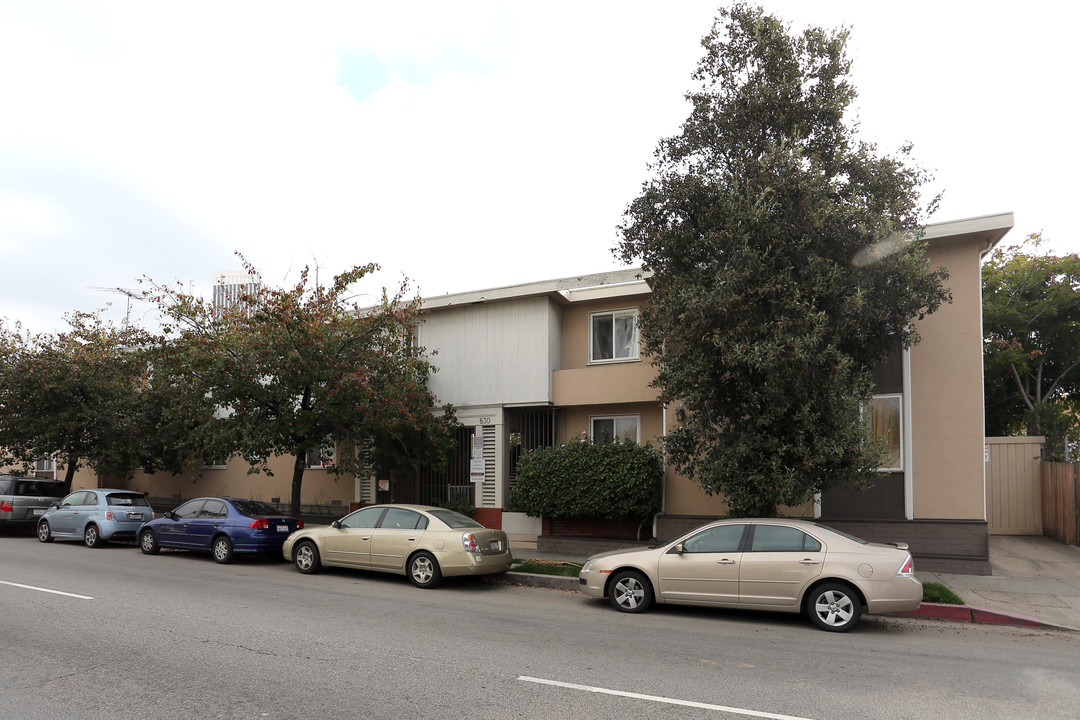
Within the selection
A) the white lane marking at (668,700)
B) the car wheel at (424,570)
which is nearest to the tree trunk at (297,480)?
the car wheel at (424,570)

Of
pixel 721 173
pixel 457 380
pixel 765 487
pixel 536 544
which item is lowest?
pixel 536 544

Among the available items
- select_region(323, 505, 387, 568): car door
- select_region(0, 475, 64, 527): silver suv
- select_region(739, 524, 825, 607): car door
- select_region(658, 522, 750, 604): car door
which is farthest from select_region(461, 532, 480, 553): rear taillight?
select_region(0, 475, 64, 527): silver suv

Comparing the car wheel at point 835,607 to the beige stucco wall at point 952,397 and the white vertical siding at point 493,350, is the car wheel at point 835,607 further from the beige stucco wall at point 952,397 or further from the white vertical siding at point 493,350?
the white vertical siding at point 493,350

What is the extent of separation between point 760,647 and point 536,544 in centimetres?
914

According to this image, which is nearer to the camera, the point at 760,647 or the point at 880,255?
the point at 760,647

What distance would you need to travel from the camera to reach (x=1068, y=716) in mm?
5785

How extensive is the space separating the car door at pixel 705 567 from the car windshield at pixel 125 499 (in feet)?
46.4

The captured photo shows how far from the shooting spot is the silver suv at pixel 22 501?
1947 cm

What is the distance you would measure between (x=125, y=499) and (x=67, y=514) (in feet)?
4.74

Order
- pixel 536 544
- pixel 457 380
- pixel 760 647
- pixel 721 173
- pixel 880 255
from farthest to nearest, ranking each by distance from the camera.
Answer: pixel 457 380, pixel 536 544, pixel 721 173, pixel 880 255, pixel 760 647

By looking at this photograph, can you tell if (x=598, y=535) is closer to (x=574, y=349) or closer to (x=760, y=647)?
(x=574, y=349)

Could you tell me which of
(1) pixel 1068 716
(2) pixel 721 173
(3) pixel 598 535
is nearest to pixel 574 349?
(3) pixel 598 535

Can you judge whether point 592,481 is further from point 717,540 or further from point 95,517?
point 95,517

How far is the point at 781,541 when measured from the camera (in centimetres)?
951
